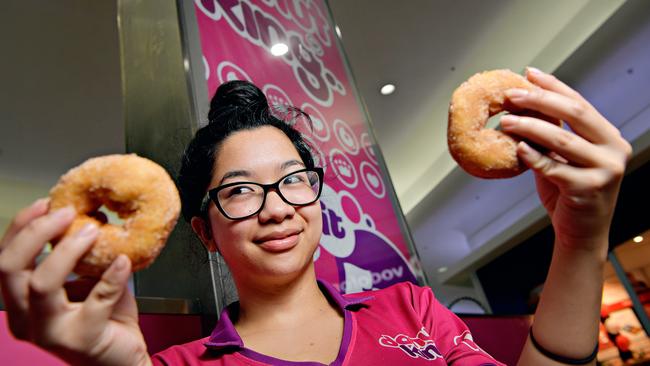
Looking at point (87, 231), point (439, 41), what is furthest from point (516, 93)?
point (439, 41)

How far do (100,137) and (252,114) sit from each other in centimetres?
390

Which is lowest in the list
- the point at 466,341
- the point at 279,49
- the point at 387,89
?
the point at 466,341

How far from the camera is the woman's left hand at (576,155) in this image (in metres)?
0.72

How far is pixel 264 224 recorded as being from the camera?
0.97 m

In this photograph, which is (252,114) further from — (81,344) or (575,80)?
(575,80)

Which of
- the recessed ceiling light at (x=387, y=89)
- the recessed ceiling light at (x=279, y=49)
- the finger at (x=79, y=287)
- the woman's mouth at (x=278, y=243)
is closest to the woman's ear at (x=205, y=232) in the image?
the woman's mouth at (x=278, y=243)

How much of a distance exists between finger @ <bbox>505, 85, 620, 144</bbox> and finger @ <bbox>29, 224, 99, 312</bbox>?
761 millimetres

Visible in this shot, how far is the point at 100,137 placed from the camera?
448 centimetres

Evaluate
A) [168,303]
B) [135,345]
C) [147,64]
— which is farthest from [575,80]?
[135,345]

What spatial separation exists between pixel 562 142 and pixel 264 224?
24.1 inches

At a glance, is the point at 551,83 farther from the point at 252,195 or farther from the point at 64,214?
the point at 64,214

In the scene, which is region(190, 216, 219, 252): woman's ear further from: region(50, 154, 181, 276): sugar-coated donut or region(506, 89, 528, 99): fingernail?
region(506, 89, 528, 99): fingernail

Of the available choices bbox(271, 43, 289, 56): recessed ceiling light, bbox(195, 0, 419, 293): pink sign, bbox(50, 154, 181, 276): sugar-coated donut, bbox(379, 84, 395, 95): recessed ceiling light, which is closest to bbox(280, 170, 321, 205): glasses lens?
bbox(50, 154, 181, 276): sugar-coated donut

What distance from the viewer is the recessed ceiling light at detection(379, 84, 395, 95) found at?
16.8ft
